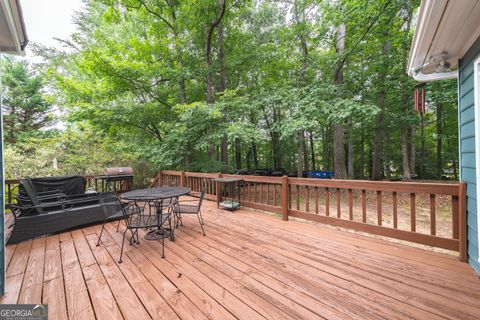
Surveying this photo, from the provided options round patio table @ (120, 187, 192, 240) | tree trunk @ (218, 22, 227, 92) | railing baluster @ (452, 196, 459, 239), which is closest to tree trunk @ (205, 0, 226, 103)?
tree trunk @ (218, 22, 227, 92)

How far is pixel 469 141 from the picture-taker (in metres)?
2.40

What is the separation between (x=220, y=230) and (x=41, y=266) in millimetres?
2369

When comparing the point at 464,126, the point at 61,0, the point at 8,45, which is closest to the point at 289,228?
the point at 464,126

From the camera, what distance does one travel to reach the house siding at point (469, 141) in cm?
223

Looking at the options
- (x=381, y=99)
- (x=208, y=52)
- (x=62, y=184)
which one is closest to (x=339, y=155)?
(x=381, y=99)

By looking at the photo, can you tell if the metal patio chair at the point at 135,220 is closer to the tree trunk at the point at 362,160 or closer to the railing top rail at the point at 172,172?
the railing top rail at the point at 172,172

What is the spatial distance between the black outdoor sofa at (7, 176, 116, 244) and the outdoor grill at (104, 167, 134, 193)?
196 cm

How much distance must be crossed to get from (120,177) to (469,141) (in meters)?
Result: 8.22

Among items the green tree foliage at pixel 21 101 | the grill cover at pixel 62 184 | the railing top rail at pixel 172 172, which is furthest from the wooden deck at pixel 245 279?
the green tree foliage at pixel 21 101

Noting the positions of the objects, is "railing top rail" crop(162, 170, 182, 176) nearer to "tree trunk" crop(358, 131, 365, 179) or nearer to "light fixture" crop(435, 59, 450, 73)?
"light fixture" crop(435, 59, 450, 73)

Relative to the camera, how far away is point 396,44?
22.8 feet

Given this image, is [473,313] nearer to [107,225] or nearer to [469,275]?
[469,275]

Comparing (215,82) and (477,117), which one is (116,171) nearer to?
(215,82)

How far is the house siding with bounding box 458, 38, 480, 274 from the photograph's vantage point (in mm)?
2229
